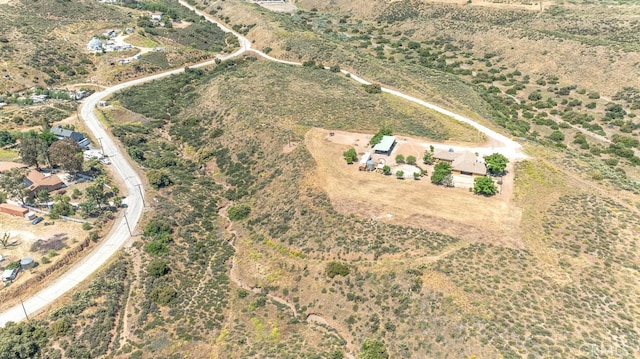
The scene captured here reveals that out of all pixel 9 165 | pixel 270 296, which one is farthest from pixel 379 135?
pixel 9 165

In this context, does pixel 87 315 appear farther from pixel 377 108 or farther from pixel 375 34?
pixel 375 34

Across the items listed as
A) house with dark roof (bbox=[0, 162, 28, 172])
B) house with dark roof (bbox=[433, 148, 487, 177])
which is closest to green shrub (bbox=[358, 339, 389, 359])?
house with dark roof (bbox=[433, 148, 487, 177])

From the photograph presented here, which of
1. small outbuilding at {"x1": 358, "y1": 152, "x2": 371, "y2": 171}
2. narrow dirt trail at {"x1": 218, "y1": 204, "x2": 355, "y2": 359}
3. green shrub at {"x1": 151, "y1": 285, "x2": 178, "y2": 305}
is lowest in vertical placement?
narrow dirt trail at {"x1": 218, "y1": 204, "x2": 355, "y2": 359}

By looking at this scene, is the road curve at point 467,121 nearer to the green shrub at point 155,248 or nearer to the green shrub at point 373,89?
the green shrub at point 373,89

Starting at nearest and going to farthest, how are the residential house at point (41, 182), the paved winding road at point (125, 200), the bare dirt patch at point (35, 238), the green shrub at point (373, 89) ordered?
the paved winding road at point (125, 200), the bare dirt patch at point (35, 238), the residential house at point (41, 182), the green shrub at point (373, 89)

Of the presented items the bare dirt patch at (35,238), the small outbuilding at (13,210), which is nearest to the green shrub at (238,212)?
the bare dirt patch at (35,238)

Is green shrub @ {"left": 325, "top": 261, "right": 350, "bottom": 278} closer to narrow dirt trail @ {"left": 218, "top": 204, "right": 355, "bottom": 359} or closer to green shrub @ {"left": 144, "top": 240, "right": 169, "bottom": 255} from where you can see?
narrow dirt trail @ {"left": 218, "top": 204, "right": 355, "bottom": 359}
